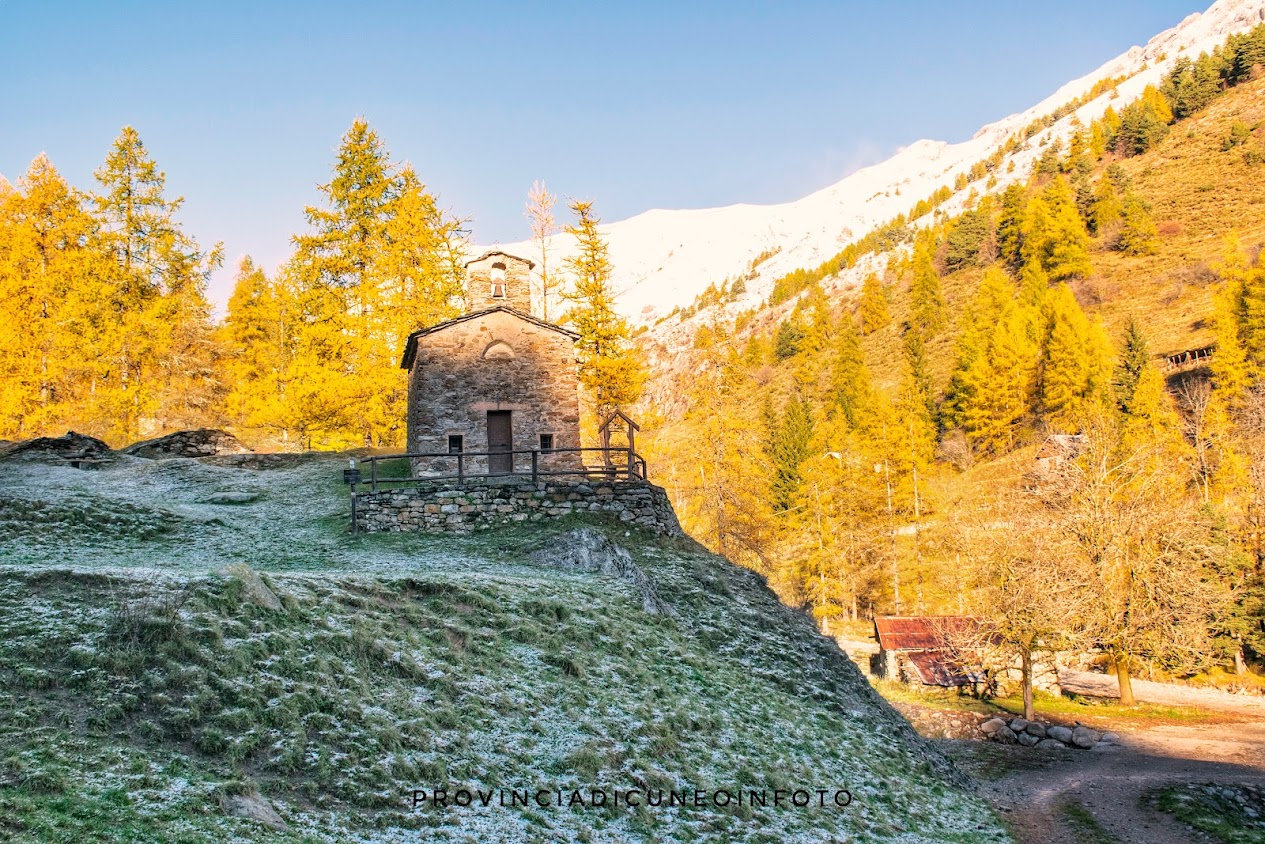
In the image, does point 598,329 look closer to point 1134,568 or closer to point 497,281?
point 497,281

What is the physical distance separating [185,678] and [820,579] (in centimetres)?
3544

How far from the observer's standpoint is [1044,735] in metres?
23.5

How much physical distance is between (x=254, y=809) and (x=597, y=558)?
1118 cm

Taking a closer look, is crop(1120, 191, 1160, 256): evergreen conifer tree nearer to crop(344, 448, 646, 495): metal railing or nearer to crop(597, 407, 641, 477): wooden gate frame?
crop(597, 407, 641, 477): wooden gate frame

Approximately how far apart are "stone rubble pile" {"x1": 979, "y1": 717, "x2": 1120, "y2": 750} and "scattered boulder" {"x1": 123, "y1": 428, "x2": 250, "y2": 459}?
29102mm

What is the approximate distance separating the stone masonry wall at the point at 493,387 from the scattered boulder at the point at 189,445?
10.8 meters

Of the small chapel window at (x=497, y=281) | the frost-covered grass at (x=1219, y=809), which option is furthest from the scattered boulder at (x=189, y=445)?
the frost-covered grass at (x=1219, y=809)

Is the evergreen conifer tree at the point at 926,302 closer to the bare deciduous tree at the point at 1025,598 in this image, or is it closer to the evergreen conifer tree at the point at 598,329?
the evergreen conifer tree at the point at 598,329

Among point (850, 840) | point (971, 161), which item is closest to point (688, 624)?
point (850, 840)

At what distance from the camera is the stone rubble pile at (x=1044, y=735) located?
2270 cm

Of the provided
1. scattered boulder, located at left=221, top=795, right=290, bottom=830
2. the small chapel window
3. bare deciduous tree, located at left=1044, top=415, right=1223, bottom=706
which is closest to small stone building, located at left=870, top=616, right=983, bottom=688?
bare deciduous tree, located at left=1044, top=415, right=1223, bottom=706

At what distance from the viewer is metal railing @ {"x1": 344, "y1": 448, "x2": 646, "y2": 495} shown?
20.7 m

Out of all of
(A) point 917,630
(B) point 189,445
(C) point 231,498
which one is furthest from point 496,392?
(A) point 917,630

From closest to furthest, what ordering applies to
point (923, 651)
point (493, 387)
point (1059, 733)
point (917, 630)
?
point (1059, 733)
point (493, 387)
point (923, 651)
point (917, 630)
